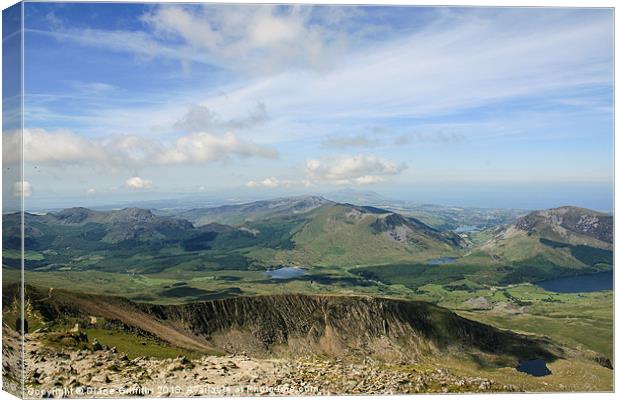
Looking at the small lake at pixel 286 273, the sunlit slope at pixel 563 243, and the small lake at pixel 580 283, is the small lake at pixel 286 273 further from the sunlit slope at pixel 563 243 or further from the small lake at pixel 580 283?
the small lake at pixel 580 283

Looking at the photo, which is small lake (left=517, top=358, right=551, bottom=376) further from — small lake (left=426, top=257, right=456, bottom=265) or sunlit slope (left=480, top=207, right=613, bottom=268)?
sunlit slope (left=480, top=207, right=613, bottom=268)

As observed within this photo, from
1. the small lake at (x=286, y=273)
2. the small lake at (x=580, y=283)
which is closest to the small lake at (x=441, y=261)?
the small lake at (x=580, y=283)

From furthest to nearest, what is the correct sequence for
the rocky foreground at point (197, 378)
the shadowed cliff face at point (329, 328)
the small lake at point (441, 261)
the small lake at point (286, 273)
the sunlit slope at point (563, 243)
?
the small lake at point (441, 261) → the sunlit slope at point (563, 243) → the small lake at point (286, 273) → the shadowed cliff face at point (329, 328) → the rocky foreground at point (197, 378)

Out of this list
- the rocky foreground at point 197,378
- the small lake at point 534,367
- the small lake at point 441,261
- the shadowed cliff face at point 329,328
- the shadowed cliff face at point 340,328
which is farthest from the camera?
the small lake at point 441,261

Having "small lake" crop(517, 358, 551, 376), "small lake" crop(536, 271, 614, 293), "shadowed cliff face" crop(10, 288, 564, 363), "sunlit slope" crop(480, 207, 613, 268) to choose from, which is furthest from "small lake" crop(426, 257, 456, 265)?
"small lake" crop(517, 358, 551, 376)

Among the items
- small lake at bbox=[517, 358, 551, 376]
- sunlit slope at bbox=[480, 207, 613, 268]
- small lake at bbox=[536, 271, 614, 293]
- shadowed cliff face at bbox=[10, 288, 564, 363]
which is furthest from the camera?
sunlit slope at bbox=[480, 207, 613, 268]

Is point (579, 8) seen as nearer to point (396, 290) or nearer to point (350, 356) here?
point (350, 356)
